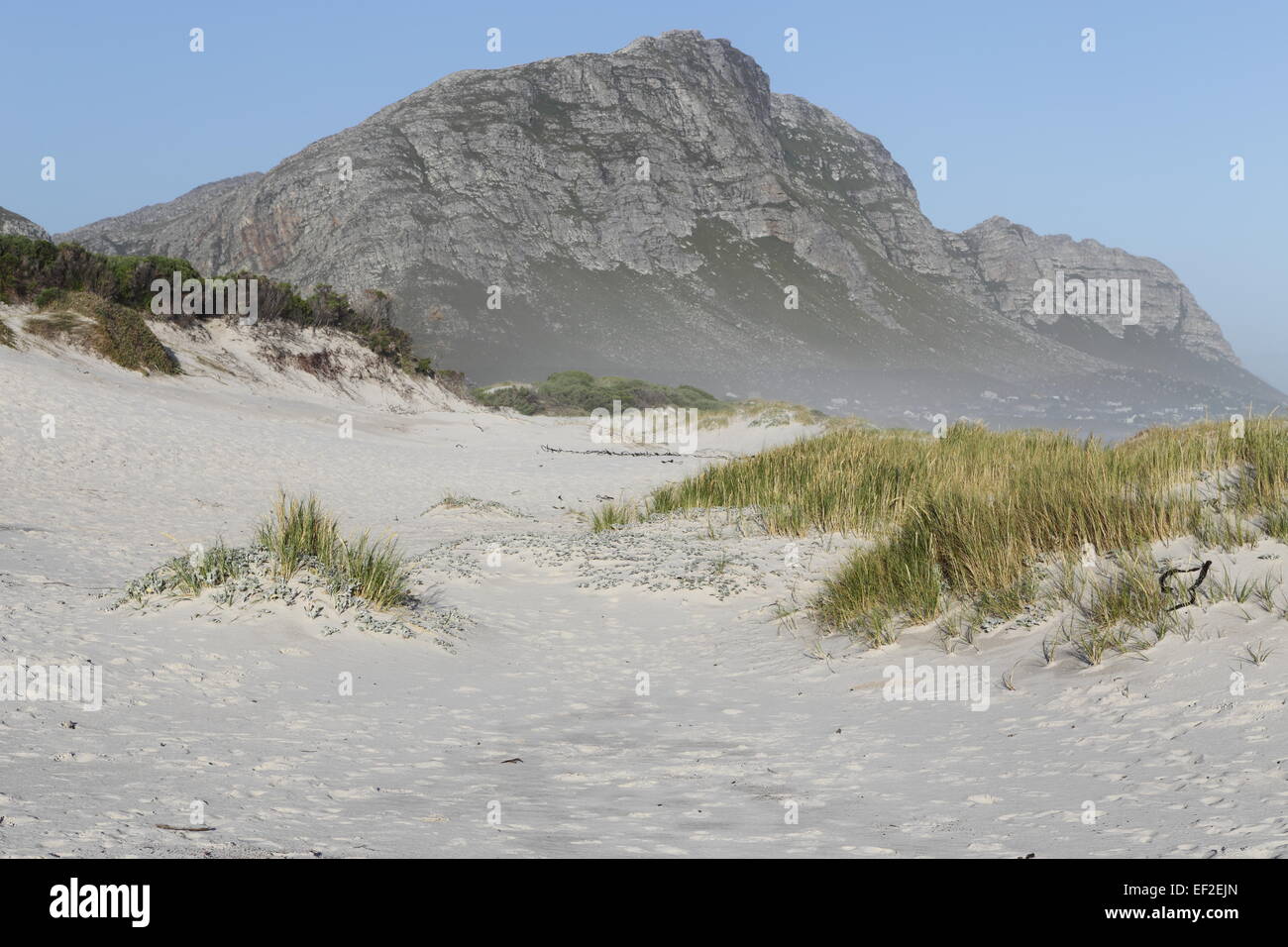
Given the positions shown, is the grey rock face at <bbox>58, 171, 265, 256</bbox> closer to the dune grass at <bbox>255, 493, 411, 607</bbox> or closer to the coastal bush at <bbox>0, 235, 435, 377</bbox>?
the coastal bush at <bbox>0, 235, 435, 377</bbox>

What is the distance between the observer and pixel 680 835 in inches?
147

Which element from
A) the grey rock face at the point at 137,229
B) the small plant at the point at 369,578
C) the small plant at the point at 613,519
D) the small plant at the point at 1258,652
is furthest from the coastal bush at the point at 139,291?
the grey rock face at the point at 137,229

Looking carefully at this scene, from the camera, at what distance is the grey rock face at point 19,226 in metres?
77.3

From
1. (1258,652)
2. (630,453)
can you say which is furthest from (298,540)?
(630,453)

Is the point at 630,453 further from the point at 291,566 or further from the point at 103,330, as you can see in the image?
the point at 291,566

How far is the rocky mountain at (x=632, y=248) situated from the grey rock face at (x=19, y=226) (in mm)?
32466

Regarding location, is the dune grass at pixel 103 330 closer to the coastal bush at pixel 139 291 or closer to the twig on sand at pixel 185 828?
the coastal bush at pixel 139 291

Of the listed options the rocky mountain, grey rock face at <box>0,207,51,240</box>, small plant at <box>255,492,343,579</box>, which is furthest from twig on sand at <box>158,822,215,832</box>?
the rocky mountain

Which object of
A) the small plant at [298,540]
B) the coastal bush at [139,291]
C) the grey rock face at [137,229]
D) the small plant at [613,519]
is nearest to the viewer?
the small plant at [298,540]

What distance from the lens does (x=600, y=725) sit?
5801mm

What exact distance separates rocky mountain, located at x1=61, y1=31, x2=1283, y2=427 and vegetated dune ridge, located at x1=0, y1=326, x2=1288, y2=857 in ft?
325

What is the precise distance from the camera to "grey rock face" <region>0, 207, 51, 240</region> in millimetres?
77312

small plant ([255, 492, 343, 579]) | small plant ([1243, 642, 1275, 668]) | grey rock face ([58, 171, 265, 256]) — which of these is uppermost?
grey rock face ([58, 171, 265, 256])
